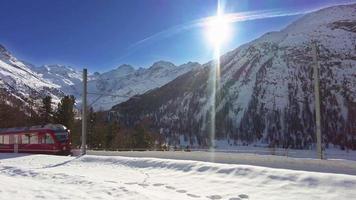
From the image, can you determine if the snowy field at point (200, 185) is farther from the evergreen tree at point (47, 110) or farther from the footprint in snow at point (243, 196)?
the evergreen tree at point (47, 110)

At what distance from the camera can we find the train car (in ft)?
152

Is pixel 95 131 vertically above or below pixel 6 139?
above

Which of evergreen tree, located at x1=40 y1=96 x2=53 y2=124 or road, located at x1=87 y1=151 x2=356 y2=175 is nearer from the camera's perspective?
road, located at x1=87 y1=151 x2=356 y2=175

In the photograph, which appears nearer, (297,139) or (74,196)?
(74,196)

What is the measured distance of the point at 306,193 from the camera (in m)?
15.0

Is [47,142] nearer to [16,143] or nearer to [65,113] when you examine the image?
[16,143]

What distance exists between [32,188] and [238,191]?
7118 mm

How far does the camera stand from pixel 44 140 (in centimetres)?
4688

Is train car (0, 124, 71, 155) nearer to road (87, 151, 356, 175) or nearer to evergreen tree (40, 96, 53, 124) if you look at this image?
road (87, 151, 356, 175)

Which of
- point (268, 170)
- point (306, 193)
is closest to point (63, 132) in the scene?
point (268, 170)

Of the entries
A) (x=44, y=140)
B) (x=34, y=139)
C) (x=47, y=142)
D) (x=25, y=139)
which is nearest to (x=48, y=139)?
(x=47, y=142)

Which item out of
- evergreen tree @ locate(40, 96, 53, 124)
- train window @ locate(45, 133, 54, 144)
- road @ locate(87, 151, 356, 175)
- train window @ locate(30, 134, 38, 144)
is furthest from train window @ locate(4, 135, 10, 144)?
evergreen tree @ locate(40, 96, 53, 124)

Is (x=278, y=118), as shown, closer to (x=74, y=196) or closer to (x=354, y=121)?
(x=354, y=121)

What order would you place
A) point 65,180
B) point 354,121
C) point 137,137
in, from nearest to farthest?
point 65,180 < point 137,137 < point 354,121
